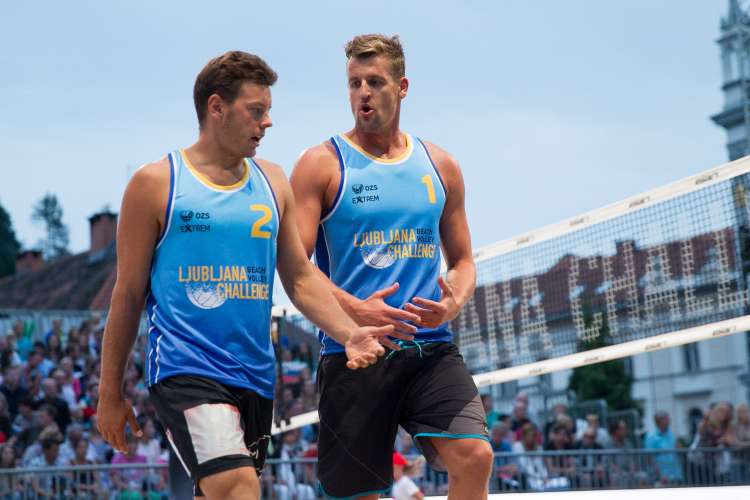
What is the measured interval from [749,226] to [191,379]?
19.6ft

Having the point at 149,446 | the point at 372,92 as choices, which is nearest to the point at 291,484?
the point at 149,446

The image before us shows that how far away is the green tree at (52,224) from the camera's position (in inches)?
5276

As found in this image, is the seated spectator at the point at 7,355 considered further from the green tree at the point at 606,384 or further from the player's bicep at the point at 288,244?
the green tree at the point at 606,384

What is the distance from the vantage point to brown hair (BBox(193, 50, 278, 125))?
4348mm

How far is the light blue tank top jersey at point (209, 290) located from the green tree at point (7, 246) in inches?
3609

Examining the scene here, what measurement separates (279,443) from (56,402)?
3275 mm

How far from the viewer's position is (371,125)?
206 inches

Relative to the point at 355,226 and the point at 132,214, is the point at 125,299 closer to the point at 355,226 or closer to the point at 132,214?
the point at 132,214

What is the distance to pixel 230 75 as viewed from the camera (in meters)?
4.35

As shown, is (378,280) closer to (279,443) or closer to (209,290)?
(209,290)

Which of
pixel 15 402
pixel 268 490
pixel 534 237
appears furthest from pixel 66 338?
pixel 534 237

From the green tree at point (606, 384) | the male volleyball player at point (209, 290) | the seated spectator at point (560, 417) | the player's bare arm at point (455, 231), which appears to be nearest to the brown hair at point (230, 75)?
the male volleyball player at point (209, 290)

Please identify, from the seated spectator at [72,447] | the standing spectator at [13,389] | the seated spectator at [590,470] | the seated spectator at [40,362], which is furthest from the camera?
the seated spectator at [40,362]

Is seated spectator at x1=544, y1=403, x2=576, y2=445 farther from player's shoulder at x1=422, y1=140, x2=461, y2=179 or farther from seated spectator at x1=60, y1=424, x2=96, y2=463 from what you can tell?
player's shoulder at x1=422, y1=140, x2=461, y2=179
